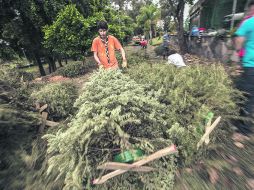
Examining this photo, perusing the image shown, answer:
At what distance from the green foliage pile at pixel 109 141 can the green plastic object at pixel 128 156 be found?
0.06 meters

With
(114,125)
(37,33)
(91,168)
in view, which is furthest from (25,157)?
(37,33)

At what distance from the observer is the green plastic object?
86.5 inches

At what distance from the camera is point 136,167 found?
2191mm

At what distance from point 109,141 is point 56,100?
2.37 metres

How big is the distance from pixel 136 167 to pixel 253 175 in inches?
63.4

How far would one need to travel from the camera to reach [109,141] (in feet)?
7.89

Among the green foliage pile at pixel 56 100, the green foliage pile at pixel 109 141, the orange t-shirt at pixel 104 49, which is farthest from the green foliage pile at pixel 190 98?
the green foliage pile at pixel 56 100

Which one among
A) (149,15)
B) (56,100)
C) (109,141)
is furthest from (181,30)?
(149,15)

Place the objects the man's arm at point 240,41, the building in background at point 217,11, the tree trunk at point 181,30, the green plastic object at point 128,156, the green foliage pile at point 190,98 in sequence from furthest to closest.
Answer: the tree trunk at point 181,30 → the building in background at point 217,11 → the man's arm at point 240,41 → the green foliage pile at point 190,98 → the green plastic object at point 128,156

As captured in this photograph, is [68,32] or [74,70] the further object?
[74,70]

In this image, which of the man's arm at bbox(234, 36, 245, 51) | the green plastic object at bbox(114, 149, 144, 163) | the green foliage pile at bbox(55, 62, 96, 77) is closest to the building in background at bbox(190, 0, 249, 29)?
the green foliage pile at bbox(55, 62, 96, 77)

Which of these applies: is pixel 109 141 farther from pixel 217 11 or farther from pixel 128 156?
pixel 217 11

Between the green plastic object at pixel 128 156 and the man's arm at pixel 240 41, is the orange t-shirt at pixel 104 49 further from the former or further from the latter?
the green plastic object at pixel 128 156

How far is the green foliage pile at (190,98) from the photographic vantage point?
2.81 m
